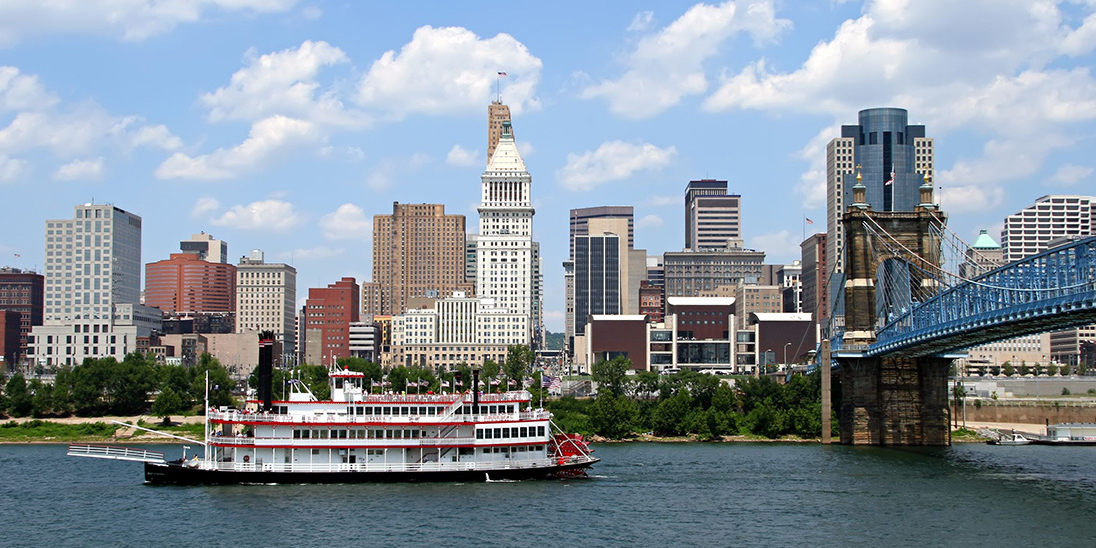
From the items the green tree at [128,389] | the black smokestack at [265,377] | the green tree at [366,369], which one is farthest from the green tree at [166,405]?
the black smokestack at [265,377]

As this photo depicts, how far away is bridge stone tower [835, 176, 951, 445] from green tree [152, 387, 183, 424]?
7483 centimetres

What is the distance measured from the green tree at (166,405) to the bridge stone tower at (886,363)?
74.8m

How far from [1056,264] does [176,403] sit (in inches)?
3885

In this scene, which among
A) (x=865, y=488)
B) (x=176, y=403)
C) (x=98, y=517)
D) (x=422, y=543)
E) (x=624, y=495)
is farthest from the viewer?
(x=176, y=403)

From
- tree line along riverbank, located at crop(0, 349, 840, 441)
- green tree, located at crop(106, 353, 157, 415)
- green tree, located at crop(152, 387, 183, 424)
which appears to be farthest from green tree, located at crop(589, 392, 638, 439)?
green tree, located at crop(106, 353, 157, 415)

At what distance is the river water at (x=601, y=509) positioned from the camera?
59656 millimetres

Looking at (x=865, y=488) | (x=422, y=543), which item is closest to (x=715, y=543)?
(x=422, y=543)

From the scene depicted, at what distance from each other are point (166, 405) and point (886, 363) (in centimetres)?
7977

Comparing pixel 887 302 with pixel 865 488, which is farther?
pixel 887 302

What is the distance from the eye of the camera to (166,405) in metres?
138

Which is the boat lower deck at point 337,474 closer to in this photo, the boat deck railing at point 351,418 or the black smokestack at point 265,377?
the boat deck railing at point 351,418

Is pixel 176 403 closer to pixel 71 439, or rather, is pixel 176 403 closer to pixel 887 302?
pixel 71 439

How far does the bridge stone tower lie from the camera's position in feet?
383

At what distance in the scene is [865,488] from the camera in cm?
7881
